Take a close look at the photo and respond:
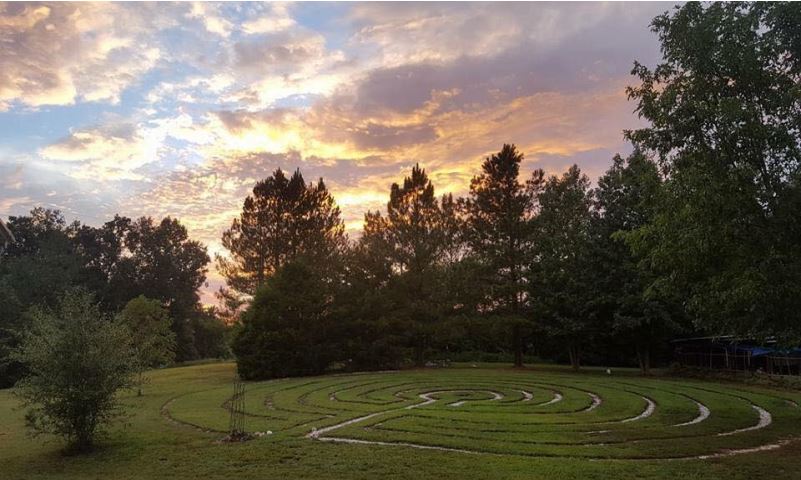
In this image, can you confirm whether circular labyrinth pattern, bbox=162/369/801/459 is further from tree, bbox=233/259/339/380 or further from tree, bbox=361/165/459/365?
tree, bbox=361/165/459/365

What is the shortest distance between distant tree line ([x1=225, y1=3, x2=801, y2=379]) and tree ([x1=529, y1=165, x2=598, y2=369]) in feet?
0.50

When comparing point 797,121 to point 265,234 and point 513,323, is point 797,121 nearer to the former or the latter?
point 513,323

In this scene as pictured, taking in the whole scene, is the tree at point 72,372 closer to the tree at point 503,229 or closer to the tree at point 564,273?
the tree at point 564,273

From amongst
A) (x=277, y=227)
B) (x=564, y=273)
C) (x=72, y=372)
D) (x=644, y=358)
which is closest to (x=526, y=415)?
(x=72, y=372)

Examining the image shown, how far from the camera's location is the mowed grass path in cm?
1243

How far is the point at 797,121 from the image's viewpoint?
1452 centimetres

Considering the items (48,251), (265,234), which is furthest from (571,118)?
(48,251)

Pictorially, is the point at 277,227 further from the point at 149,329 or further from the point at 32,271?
the point at 32,271

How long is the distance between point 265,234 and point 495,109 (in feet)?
113

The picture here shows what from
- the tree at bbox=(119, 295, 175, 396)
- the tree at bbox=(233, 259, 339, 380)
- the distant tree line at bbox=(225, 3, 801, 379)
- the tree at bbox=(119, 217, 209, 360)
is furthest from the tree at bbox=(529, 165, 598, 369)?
the tree at bbox=(119, 217, 209, 360)

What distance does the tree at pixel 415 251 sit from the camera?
4478 centimetres

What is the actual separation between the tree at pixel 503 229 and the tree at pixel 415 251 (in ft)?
10.2

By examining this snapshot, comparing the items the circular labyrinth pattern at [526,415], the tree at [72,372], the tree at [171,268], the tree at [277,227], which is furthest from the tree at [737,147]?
the tree at [171,268]

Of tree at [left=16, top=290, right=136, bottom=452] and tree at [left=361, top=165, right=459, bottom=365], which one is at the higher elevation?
tree at [left=361, top=165, right=459, bottom=365]
